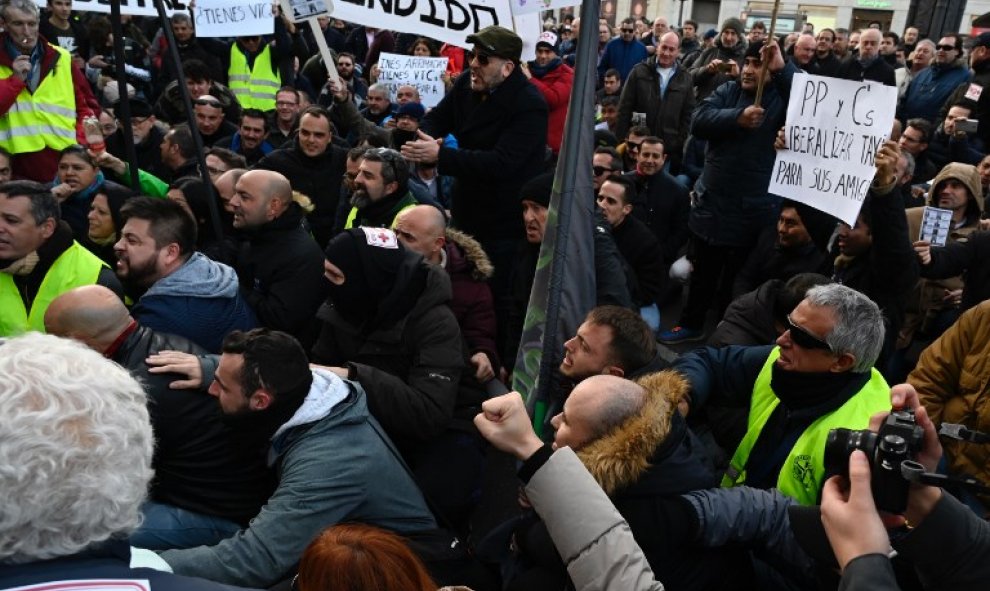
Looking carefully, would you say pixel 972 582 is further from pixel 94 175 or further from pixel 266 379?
pixel 94 175

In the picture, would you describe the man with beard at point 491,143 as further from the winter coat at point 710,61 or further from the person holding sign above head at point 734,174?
Answer: the winter coat at point 710,61

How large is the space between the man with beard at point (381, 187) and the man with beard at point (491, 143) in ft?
0.35

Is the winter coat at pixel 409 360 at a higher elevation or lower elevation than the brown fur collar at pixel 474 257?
lower

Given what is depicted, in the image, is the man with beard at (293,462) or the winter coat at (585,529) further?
the man with beard at (293,462)

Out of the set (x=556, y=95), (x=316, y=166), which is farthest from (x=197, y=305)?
(x=556, y=95)

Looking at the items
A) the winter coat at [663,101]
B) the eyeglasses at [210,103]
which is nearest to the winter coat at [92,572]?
the eyeglasses at [210,103]

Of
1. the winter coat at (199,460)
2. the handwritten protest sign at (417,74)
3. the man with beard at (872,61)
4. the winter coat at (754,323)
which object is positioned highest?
the man with beard at (872,61)

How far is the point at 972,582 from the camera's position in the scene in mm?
1437

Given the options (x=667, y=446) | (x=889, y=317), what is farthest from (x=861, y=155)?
(x=667, y=446)

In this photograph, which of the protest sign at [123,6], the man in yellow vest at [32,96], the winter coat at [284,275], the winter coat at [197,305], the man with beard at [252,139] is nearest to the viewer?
the winter coat at [197,305]

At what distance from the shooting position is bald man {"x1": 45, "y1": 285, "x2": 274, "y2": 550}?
100 inches

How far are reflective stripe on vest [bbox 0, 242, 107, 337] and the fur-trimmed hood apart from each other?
7.84ft

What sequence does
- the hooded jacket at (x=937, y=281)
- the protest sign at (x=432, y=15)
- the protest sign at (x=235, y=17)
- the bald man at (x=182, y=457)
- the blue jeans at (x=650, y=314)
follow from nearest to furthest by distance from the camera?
the bald man at (x=182, y=457) < the hooded jacket at (x=937, y=281) < the blue jeans at (x=650, y=314) < the protest sign at (x=432, y=15) < the protest sign at (x=235, y=17)

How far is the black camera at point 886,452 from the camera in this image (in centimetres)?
141
